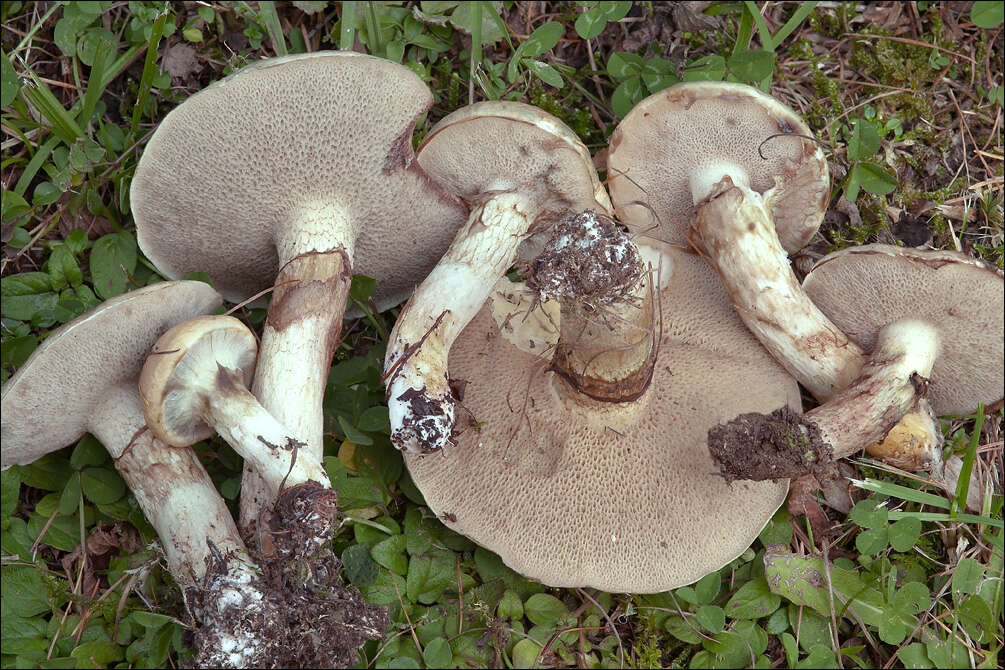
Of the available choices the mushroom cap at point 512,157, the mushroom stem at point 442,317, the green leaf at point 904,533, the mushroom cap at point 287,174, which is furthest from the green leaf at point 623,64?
the green leaf at point 904,533

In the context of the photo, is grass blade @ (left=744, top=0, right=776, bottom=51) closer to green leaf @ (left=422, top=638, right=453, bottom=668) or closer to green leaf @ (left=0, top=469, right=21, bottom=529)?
green leaf @ (left=422, top=638, right=453, bottom=668)

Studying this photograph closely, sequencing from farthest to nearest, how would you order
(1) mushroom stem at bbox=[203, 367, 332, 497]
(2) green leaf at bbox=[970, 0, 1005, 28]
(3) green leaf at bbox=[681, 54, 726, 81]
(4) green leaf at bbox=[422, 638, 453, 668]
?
(2) green leaf at bbox=[970, 0, 1005, 28] → (3) green leaf at bbox=[681, 54, 726, 81] → (4) green leaf at bbox=[422, 638, 453, 668] → (1) mushroom stem at bbox=[203, 367, 332, 497]

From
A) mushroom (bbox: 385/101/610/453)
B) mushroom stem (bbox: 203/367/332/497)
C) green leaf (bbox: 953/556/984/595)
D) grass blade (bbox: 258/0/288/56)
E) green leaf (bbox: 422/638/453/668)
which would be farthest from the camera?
grass blade (bbox: 258/0/288/56)

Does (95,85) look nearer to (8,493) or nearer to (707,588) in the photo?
(8,493)

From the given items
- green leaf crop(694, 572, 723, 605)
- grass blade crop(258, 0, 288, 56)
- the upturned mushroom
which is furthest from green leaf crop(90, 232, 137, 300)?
green leaf crop(694, 572, 723, 605)

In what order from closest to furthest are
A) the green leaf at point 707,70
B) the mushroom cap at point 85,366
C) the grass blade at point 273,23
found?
the mushroom cap at point 85,366 < the grass blade at point 273,23 < the green leaf at point 707,70

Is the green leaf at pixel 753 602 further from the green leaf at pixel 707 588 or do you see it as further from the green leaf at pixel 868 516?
the green leaf at pixel 868 516
